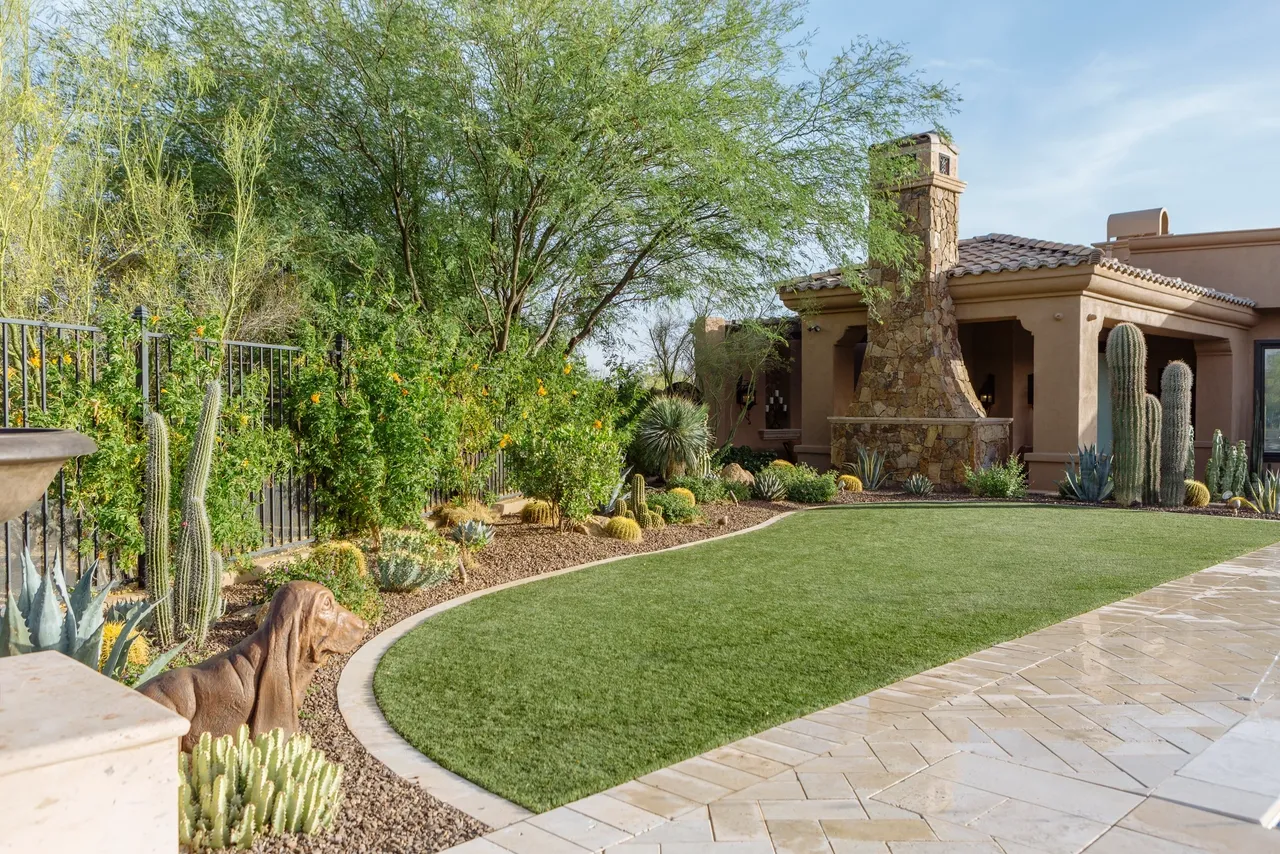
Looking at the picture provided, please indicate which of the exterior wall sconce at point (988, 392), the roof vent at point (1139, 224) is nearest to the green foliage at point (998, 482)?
the exterior wall sconce at point (988, 392)

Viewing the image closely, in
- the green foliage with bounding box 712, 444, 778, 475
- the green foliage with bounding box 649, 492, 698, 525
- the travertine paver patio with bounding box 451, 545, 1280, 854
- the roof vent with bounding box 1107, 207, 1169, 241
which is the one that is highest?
the roof vent with bounding box 1107, 207, 1169, 241

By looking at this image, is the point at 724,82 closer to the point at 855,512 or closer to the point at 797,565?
the point at 797,565

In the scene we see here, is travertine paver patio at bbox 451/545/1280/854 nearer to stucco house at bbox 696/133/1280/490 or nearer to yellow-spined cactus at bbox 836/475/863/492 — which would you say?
stucco house at bbox 696/133/1280/490

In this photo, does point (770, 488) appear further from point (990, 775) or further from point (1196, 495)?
point (990, 775)

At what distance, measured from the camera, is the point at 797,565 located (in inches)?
365

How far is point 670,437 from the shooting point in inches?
599

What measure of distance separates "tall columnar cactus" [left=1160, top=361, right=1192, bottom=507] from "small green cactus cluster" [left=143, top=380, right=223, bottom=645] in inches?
557

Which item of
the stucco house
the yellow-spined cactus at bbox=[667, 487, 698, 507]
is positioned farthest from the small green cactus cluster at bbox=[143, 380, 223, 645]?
the stucco house

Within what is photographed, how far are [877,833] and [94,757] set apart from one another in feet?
8.50

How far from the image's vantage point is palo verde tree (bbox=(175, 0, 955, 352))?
991cm

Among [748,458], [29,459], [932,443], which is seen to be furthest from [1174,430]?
[29,459]

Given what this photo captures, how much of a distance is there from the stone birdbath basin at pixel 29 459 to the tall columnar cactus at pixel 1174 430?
612 inches

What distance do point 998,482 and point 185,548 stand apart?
13.1 m

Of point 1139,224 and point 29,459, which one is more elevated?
point 1139,224
